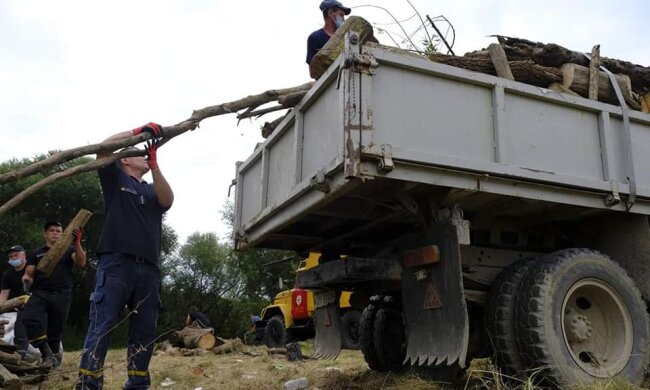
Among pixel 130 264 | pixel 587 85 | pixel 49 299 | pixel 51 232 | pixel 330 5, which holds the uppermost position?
pixel 330 5

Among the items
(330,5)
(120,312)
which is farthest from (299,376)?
(330,5)

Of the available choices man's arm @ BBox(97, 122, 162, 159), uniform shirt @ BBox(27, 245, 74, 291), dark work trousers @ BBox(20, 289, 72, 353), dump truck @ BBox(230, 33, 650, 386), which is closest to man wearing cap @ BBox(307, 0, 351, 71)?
dump truck @ BBox(230, 33, 650, 386)

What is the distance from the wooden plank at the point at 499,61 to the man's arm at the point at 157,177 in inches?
99.6

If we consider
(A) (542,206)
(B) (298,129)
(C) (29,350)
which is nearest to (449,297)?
(A) (542,206)

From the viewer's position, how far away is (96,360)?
12.0ft

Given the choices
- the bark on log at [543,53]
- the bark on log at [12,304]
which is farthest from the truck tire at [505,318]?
the bark on log at [12,304]

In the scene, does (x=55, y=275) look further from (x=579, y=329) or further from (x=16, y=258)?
Answer: (x=579, y=329)

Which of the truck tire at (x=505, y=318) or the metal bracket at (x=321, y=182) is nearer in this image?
the metal bracket at (x=321, y=182)

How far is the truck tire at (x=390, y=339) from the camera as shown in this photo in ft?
18.2

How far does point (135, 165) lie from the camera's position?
439cm

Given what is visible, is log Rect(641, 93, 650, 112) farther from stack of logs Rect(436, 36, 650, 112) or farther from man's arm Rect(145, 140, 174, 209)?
man's arm Rect(145, 140, 174, 209)

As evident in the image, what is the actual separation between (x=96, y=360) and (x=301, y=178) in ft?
5.73

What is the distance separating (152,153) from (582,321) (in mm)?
3218

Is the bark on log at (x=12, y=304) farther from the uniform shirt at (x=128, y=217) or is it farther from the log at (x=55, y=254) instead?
the uniform shirt at (x=128, y=217)
